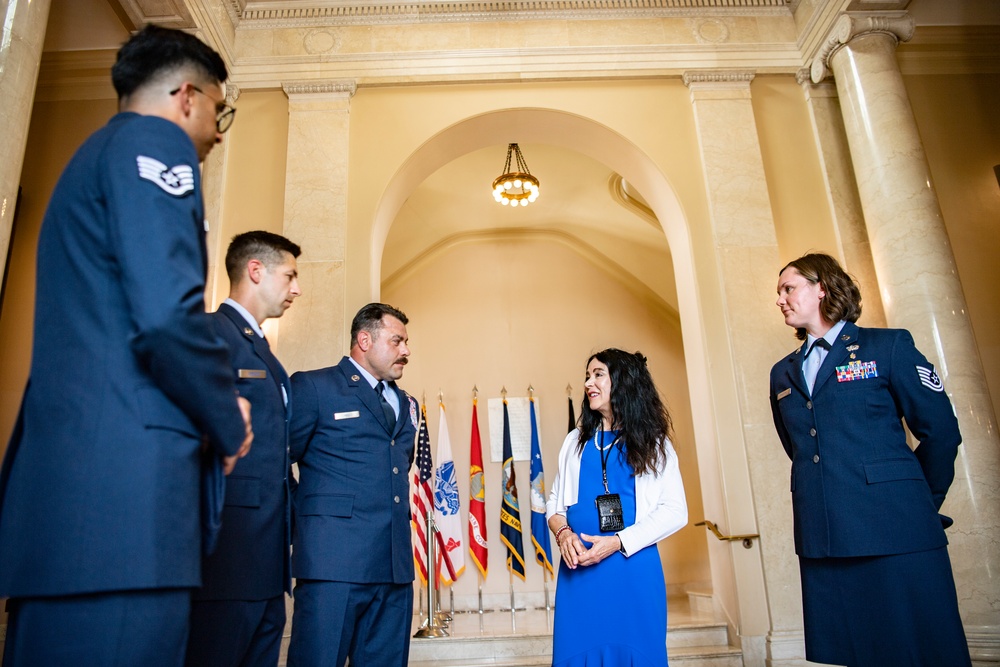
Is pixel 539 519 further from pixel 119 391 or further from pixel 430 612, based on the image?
pixel 119 391

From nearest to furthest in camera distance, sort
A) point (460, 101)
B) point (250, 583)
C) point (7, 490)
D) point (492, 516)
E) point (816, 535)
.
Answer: point (7, 490)
point (250, 583)
point (816, 535)
point (460, 101)
point (492, 516)

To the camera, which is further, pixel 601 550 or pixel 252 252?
pixel 601 550

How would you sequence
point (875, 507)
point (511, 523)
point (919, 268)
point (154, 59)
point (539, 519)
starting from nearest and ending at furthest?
point (154, 59) → point (875, 507) → point (919, 268) → point (539, 519) → point (511, 523)

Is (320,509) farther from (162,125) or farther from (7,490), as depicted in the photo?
(162,125)

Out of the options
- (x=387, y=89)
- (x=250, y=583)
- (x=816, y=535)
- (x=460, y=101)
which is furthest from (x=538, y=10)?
(x=250, y=583)

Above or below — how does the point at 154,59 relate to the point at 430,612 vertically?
above

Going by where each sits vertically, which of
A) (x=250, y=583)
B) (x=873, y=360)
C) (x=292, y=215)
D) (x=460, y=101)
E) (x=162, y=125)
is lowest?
(x=250, y=583)

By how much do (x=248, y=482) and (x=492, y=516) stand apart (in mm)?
5982

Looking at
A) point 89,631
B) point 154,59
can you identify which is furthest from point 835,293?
point 89,631

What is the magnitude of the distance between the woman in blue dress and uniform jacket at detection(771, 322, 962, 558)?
45 centimetres

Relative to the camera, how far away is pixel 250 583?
1856 millimetres

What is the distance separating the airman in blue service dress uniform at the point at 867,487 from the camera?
2.12 metres

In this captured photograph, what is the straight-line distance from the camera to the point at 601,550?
2469 mm

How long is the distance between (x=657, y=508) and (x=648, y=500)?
0.15ft
